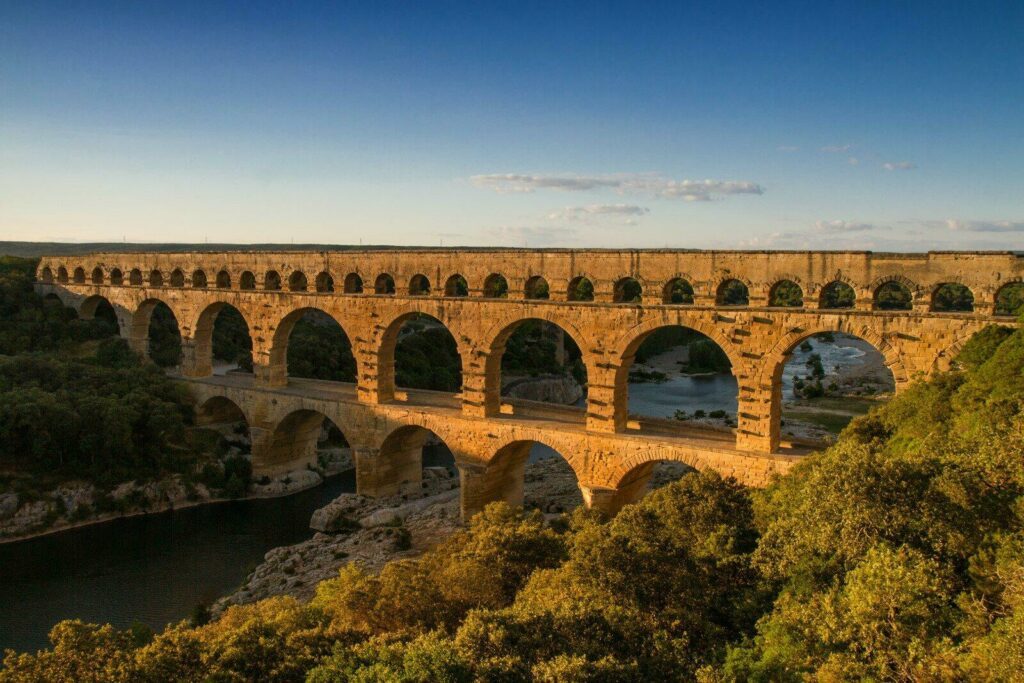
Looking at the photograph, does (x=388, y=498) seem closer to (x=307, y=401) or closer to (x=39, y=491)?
(x=307, y=401)

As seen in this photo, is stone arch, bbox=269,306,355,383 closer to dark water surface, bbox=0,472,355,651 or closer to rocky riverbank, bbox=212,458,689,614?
dark water surface, bbox=0,472,355,651

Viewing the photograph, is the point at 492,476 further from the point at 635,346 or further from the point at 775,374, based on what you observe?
the point at 775,374

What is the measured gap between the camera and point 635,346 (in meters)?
18.4

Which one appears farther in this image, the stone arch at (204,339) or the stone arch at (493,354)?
the stone arch at (204,339)

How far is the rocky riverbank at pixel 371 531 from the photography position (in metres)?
18.6

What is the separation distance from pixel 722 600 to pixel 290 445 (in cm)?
1874

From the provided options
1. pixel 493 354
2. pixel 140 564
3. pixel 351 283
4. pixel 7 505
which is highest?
pixel 351 283

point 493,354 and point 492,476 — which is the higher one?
point 493,354

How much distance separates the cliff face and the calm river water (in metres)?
14.3

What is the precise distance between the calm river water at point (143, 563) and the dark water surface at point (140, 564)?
0.08ft

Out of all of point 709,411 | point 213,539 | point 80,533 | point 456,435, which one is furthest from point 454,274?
point 709,411

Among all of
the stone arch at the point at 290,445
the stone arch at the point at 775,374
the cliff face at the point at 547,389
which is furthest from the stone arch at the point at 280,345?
the cliff face at the point at 547,389

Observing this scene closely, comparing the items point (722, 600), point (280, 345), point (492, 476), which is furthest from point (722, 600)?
point (280, 345)

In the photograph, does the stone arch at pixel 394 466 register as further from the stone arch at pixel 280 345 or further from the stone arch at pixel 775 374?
the stone arch at pixel 775 374
